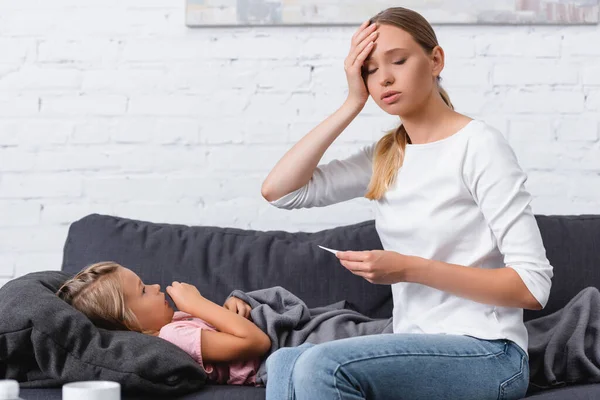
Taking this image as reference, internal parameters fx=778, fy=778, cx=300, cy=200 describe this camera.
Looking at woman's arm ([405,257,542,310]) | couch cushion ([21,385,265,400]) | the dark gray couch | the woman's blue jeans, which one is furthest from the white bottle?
the dark gray couch

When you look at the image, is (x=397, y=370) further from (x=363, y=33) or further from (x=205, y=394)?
(x=363, y=33)

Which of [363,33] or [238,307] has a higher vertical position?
[363,33]

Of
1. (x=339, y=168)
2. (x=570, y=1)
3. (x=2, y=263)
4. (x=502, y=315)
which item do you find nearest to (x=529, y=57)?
(x=570, y=1)

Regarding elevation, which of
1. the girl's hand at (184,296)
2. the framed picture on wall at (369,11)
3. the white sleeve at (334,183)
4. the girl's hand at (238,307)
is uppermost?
the framed picture on wall at (369,11)

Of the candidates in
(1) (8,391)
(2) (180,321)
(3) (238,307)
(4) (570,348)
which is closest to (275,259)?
(3) (238,307)

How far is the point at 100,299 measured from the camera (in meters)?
1.87

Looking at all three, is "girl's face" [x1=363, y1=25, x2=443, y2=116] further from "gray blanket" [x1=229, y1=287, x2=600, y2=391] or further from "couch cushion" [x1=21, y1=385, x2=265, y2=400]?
"couch cushion" [x1=21, y1=385, x2=265, y2=400]

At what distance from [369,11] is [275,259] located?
0.94 metres

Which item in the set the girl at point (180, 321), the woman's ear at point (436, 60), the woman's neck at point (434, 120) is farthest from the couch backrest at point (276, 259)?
the woman's ear at point (436, 60)

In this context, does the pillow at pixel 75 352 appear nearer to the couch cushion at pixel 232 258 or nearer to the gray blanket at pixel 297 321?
the gray blanket at pixel 297 321

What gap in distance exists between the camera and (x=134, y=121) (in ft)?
8.80

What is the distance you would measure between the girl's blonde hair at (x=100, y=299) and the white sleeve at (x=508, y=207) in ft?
2.87

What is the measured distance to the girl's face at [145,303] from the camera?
6.35ft

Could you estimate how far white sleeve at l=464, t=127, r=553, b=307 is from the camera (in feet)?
5.14
